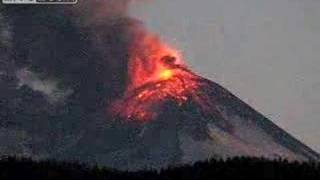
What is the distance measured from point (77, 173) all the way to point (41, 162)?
301 inches

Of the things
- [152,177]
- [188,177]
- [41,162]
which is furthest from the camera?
[41,162]

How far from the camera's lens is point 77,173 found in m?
147

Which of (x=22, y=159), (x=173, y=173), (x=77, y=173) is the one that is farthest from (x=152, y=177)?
(x=22, y=159)

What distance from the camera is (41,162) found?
5930 inches

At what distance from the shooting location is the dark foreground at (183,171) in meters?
125

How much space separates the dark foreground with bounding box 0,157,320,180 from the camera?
12519 cm

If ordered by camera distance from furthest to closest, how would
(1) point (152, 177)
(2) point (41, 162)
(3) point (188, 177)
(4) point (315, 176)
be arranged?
(2) point (41, 162)
(1) point (152, 177)
(3) point (188, 177)
(4) point (315, 176)

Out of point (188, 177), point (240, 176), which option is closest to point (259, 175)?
point (240, 176)

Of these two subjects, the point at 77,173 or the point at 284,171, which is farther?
the point at 77,173

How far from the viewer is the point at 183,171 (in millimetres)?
134125

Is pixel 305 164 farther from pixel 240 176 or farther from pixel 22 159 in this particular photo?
pixel 22 159

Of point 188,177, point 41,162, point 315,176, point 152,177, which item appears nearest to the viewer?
point 315,176

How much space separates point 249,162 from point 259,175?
6.56 meters

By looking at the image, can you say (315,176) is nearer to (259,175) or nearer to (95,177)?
(259,175)
